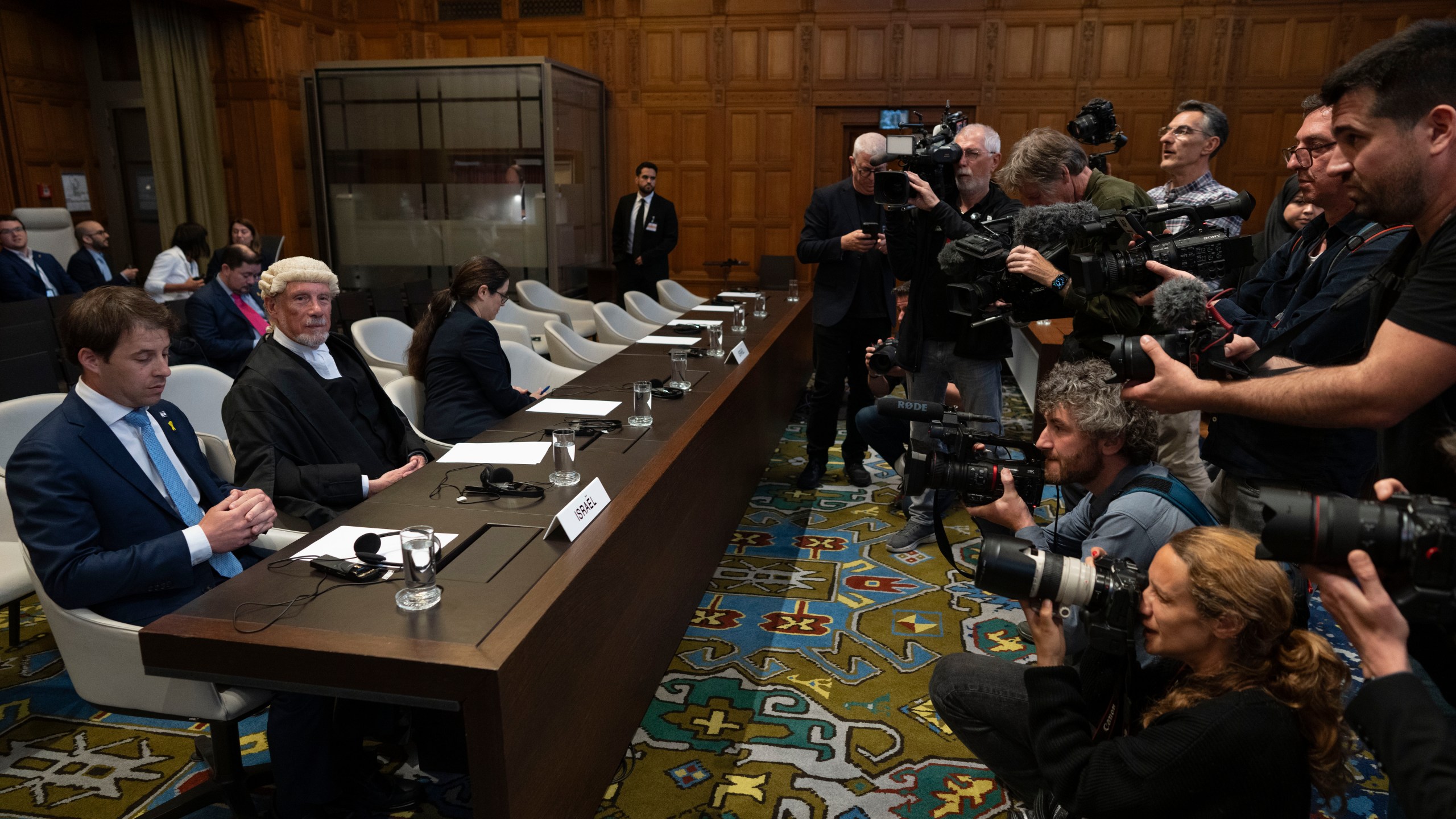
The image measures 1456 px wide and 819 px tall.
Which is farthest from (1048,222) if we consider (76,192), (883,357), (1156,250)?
(76,192)

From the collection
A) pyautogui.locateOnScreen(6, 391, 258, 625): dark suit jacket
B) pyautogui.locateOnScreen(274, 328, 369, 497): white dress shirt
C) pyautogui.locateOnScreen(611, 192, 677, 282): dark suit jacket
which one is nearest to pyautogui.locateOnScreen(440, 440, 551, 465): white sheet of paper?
pyautogui.locateOnScreen(274, 328, 369, 497): white dress shirt

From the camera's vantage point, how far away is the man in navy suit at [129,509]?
74.0 inches

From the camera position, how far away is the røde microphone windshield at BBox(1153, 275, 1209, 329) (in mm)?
1798

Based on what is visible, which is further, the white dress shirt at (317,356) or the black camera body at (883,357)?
the black camera body at (883,357)

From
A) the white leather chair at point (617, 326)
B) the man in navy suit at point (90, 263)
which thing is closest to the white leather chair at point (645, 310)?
the white leather chair at point (617, 326)

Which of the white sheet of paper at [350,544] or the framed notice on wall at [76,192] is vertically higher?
the framed notice on wall at [76,192]

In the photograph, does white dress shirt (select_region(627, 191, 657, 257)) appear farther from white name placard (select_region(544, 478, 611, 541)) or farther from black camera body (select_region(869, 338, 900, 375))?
white name placard (select_region(544, 478, 611, 541))

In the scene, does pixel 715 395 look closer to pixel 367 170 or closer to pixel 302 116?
pixel 367 170

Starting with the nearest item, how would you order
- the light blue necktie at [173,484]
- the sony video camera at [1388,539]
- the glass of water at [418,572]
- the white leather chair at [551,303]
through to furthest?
the sony video camera at [1388,539], the glass of water at [418,572], the light blue necktie at [173,484], the white leather chair at [551,303]

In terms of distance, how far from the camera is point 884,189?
345 cm

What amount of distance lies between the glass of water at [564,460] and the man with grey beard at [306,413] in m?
0.60

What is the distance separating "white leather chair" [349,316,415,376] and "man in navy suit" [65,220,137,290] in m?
3.22

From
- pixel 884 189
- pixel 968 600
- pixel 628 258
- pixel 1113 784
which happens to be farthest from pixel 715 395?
pixel 628 258

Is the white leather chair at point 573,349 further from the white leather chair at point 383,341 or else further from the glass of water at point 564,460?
the glass of water at point 564,460
